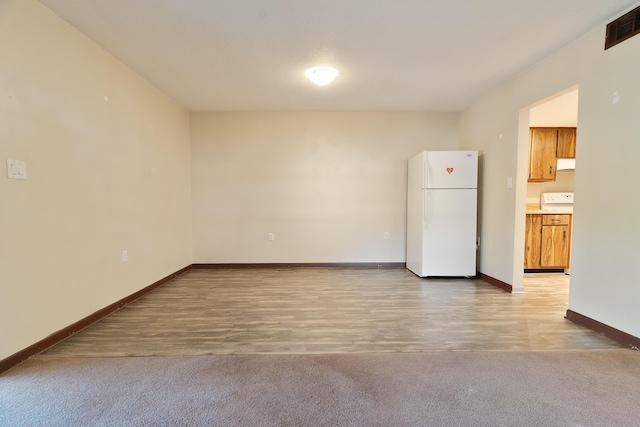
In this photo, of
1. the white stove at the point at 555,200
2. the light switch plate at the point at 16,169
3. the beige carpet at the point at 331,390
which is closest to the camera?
the beige carpet at the point at 331,390

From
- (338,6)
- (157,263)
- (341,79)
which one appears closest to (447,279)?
(341,79)

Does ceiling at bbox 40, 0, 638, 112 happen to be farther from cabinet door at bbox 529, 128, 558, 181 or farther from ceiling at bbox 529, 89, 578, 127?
cabinet door at bbox 529, 128, 558, 181

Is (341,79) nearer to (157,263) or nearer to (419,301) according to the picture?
(419,301)

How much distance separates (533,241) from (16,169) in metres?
5.83

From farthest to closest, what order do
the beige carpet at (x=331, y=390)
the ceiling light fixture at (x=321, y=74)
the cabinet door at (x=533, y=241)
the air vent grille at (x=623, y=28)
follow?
the cabinet door at (x=533, y=241), the ceiling light fixture at (x=321, y=74), the air vent grille at (x=623, y=28), the beige carpet at (x=331, y=390)

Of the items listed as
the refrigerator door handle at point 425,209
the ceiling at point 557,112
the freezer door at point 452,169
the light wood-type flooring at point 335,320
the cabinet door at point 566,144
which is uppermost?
the ceiling at point 557,112

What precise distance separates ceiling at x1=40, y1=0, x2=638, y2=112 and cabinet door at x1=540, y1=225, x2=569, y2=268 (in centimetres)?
240

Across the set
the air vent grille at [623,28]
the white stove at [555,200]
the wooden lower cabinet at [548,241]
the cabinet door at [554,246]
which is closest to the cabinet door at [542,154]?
the white stove at [555,200]

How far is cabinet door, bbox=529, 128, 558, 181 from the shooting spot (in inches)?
180

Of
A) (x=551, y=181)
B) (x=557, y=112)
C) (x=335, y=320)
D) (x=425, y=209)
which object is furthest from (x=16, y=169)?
(x=551, y=181)

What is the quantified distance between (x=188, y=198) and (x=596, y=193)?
4.95 metres

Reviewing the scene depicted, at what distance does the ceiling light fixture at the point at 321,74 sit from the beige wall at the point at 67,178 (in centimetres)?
197

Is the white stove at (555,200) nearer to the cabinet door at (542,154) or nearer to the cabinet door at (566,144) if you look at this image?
the cabinet door at (542,154)

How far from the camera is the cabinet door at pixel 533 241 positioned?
425 cm
